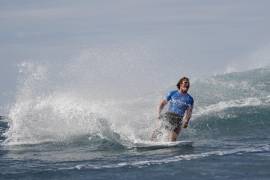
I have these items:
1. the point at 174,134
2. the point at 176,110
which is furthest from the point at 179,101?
the point at 174,134

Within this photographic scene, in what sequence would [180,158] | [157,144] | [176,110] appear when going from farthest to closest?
[176,110] → [157,144] → [180,158]

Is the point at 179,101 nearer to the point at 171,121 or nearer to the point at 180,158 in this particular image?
the point at 171,121

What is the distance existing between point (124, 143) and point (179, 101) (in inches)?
82.0


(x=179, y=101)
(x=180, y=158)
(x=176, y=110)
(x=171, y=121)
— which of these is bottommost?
(x=180, y=158)

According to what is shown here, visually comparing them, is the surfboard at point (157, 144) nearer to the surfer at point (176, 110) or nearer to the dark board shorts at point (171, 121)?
the surfer at point (176, 110)

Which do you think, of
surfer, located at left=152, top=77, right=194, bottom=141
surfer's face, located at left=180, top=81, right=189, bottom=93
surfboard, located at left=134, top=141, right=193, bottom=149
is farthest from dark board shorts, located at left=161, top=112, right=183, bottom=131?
surfer's face, located at left=180, top=81, right=189, bottom=93

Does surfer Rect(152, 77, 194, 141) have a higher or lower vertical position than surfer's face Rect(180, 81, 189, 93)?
lower

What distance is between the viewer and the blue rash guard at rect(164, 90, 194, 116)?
17.0 m

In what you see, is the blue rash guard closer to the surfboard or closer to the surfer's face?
the surfer's face

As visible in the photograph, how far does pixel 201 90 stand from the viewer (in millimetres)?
35094

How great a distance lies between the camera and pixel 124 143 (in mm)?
17359

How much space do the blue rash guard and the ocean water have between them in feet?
3.81

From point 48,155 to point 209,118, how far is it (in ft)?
30.5

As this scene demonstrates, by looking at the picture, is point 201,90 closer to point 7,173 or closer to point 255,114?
point 255,114
